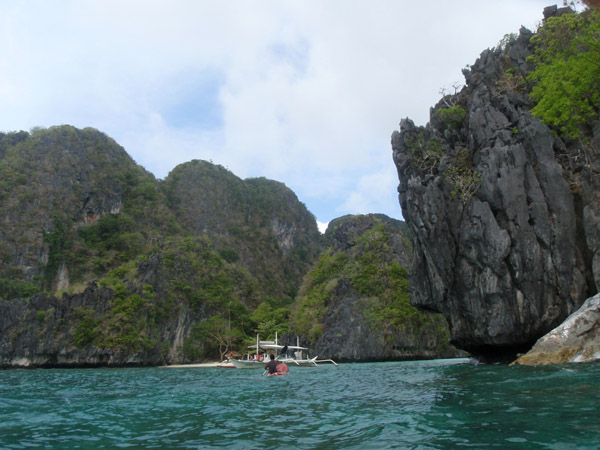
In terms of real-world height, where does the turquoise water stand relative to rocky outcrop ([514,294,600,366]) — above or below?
below

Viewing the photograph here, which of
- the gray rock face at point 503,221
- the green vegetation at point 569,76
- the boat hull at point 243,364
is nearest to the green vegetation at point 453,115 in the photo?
the gray rock face at point 503,221

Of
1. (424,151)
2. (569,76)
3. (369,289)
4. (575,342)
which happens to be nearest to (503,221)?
(569,76)

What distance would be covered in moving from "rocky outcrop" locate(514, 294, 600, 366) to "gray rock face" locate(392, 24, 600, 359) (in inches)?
200

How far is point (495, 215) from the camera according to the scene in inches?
1035

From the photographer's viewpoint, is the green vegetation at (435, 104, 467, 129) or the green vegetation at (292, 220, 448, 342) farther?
the green vegetation at (292, 220, 448, 342)

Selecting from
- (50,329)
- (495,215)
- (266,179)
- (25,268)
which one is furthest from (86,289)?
(266,179)

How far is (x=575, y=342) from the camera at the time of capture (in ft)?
59.6

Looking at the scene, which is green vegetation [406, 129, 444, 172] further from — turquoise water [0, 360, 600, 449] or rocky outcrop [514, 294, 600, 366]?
turquoise water [0, 360, 600, 449]

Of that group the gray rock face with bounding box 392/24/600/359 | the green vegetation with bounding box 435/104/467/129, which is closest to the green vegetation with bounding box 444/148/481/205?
the gray rock face with bounding box 392/24/600/359

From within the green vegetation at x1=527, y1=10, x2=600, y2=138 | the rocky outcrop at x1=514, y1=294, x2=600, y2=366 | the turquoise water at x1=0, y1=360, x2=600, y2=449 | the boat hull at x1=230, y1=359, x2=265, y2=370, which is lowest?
the turquoise water at x1=0, y1=360, x2=600, y2=449

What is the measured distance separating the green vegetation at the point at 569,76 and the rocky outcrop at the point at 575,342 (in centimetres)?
1084

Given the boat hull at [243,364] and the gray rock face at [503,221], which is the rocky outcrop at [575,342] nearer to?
the gray rock face at [503,221]

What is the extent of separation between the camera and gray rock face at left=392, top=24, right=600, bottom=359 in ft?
79.0

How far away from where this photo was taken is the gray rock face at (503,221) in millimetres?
24094
